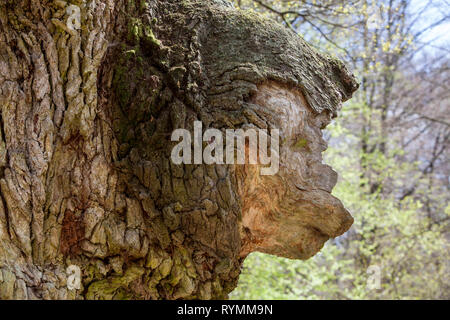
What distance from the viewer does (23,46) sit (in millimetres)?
2504

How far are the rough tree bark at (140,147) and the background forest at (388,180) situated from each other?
528 cm

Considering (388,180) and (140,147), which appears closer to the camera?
(140,147)

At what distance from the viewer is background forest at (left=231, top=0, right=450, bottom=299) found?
8953 millimetres

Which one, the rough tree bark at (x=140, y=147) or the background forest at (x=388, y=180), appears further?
the background forest at (x=388, y=180)

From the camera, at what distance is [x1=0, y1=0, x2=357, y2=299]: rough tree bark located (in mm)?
2420

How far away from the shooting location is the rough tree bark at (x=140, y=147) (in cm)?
242

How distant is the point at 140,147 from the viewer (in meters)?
2.64

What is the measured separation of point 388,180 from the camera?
12.7 m

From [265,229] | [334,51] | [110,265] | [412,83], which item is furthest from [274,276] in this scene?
[412,83]

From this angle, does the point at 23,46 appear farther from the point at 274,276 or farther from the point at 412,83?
the point at 412,83

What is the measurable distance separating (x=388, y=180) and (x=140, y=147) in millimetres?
11296

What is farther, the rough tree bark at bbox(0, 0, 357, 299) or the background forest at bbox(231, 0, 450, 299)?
the background forest at bbox(231, 0, 450, 299)

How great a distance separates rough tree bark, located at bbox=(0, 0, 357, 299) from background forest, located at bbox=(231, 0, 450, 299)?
17.3 feet

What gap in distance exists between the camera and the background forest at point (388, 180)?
8.95m
